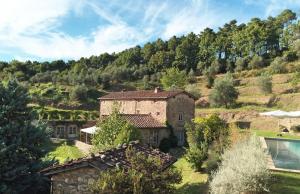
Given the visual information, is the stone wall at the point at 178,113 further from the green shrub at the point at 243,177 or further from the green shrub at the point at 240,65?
the green shrub at the point at 240,65

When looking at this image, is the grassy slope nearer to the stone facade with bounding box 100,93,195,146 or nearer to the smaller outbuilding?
the stone facade with bounding box 100,93,195,146

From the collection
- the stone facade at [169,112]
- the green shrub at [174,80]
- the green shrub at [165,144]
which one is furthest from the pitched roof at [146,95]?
the green shrub at [174,80]

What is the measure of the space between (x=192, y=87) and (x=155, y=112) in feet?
106

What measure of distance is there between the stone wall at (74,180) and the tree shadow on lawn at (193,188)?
5.53 m

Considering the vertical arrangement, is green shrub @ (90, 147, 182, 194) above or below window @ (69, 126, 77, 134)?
above

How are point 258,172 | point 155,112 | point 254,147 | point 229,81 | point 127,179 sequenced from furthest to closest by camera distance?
point 229,81 → point 155,112 → point 254,147 → point 258,172 → point 127,179

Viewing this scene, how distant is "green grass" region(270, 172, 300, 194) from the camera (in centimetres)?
1538

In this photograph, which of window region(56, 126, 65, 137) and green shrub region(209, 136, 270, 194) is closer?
green shrub region(209, 136, 270, 194)

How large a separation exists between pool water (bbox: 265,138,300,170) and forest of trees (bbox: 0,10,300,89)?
54.1m

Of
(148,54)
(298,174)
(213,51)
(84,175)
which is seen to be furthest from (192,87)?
(84,175)

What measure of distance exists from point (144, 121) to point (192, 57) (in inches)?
2655

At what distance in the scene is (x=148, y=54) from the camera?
361 feet

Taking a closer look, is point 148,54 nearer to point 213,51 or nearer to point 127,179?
point 213,51

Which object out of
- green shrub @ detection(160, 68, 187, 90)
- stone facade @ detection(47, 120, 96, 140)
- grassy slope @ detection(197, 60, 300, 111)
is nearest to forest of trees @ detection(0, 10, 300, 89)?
grassy slope @ detection(197, 60, 300, 111)
